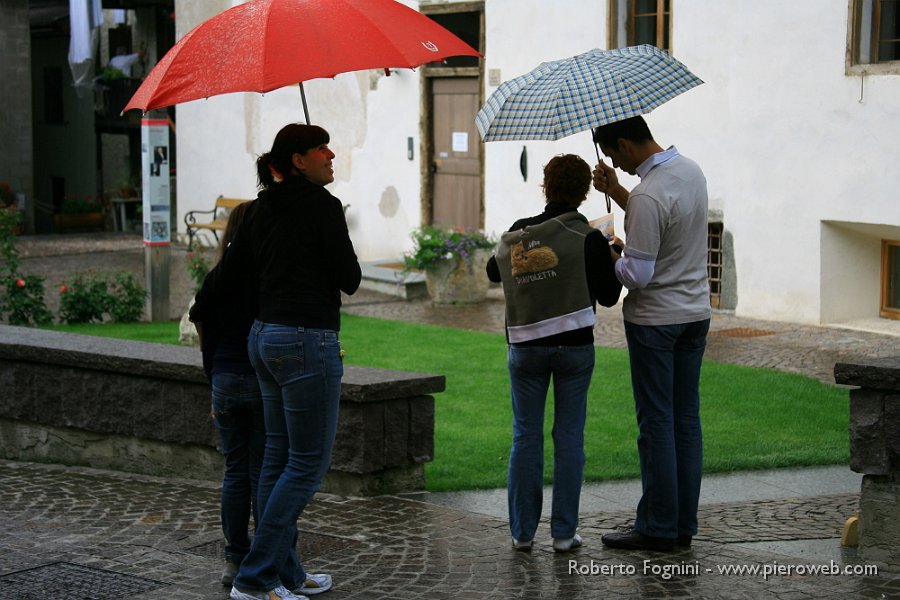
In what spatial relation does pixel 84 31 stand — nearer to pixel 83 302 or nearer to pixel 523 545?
pixel 83 302

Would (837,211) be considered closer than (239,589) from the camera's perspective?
No

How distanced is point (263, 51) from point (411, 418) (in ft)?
7.19

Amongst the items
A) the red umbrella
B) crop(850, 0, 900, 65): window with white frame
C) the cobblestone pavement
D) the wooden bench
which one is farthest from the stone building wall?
the red umbrella

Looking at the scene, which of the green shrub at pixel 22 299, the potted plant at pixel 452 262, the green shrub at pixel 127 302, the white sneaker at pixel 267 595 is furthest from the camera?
the potted plant at pixel 452 262

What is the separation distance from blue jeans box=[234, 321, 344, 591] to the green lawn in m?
2.01

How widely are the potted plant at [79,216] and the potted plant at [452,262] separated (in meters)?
12.1

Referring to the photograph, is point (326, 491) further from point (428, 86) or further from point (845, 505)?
point (428, 86)

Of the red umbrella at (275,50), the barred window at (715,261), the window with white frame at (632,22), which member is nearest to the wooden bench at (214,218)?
the window with white frame at (632,22)

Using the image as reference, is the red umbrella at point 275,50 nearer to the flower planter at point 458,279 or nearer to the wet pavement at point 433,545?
the wet pavement at point 433,545

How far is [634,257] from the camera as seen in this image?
508 cm

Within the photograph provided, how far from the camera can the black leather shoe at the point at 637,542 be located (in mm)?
5316

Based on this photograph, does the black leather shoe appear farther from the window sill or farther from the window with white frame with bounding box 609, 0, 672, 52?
the window with white frame with bounding box 609, 0, 672, 52

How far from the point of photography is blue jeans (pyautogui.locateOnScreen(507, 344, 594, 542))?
523 centimetres

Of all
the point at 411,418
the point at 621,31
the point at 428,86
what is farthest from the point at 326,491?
the point at 428,86
